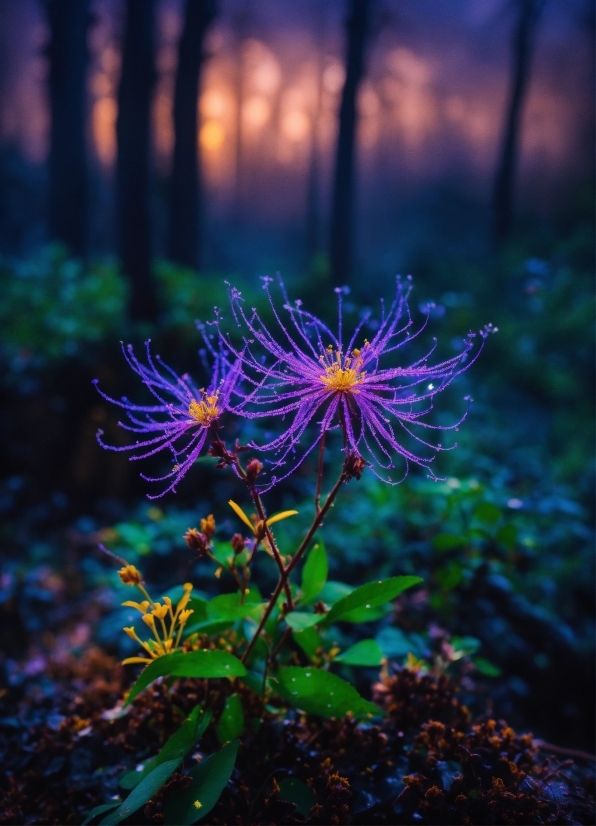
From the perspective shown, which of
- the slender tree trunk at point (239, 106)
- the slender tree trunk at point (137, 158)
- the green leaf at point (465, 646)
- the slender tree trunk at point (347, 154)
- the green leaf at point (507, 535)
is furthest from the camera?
the slender tree trunk at point (239, 106)

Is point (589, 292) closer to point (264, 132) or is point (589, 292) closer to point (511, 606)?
point (511, 606)

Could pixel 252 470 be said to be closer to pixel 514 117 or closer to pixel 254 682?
pixel 254 682

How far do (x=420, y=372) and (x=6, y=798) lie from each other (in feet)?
4.68

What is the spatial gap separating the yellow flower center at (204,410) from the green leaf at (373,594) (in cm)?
48

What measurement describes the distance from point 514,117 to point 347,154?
287 centimetres

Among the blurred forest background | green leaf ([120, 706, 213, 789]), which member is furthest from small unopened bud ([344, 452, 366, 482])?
the blurred forest background

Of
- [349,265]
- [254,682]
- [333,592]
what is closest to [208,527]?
[254,682]

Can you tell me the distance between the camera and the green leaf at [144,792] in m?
0.98

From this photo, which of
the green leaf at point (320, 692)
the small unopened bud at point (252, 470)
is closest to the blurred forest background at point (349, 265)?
the green leaf at point (320, 692)

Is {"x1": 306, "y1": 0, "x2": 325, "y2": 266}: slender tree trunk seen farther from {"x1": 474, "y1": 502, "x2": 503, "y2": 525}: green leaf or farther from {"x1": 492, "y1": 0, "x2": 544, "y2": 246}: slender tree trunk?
{"x1": 474, "y1": 502, "x2": 503, "y2": 525}: green leaf

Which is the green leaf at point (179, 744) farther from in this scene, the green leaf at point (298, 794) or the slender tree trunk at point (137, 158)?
the slender tree trunk at point (137, 158)

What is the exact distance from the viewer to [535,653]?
234 cm

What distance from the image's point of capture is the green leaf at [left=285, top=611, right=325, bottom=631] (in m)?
1.16

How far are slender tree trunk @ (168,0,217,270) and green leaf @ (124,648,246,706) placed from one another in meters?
7.22
